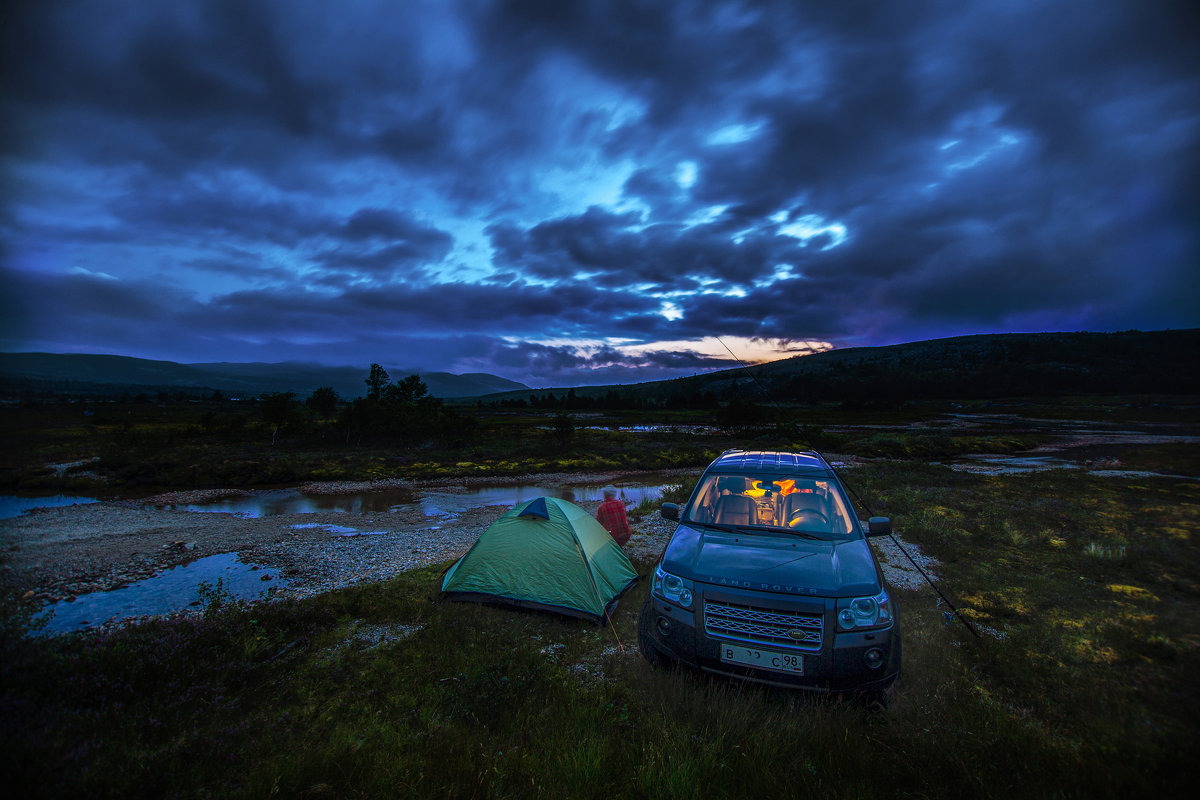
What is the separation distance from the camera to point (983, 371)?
309 ft

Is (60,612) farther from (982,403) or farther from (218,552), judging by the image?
(982,403)

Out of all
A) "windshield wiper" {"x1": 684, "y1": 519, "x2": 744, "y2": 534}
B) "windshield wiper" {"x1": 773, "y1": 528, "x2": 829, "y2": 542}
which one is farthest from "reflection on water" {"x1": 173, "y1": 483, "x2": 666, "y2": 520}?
"windshield wiper" {"x1": 773, "y1": 528, "x2": 829, "y2": 542}

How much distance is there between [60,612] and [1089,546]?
22353mm

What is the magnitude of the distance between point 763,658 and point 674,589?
1.01 metres

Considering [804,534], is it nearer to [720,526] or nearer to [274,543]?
[720,526]

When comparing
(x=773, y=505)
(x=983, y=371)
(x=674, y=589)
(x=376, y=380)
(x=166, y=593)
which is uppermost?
(x=983, y=371)

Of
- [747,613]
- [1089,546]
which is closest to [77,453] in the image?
[747,613]

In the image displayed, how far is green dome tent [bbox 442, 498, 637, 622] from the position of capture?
Result: 799cm

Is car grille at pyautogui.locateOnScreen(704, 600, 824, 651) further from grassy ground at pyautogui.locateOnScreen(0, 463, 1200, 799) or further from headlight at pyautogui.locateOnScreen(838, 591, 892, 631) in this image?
grassy ground at pyautogui.locateOnScreen(0, 463, 1200, 799)

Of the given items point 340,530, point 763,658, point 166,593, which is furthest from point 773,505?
point 340,530

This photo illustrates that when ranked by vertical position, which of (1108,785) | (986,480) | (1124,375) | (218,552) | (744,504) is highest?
(1124,375)

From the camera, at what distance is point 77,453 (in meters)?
35.5

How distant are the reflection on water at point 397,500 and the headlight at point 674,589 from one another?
62.4 feet

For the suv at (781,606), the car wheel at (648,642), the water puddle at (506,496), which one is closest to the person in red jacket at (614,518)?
the suv at (781,606)
